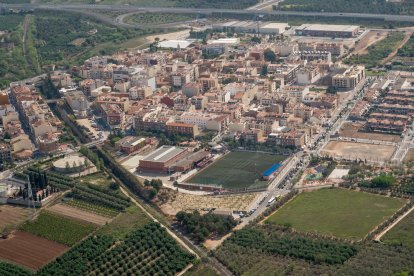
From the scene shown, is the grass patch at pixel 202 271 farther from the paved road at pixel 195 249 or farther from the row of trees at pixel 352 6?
the row of trees at pixel 352 6

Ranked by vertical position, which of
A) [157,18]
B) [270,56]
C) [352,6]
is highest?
[352,6]

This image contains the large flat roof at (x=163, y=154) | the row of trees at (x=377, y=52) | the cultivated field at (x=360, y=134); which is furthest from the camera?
the row of trees at (x=377, y=52)

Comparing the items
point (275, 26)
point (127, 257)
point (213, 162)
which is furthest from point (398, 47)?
point (127, 257)

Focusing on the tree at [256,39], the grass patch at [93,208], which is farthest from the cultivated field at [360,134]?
the tree at [256,39]

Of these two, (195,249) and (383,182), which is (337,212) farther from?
(195,249)

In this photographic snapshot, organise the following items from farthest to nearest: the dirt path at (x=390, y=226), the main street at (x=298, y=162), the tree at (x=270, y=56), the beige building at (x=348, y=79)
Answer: the tree at (x=270, y=56) → the beige building at (x=348, y=79) → the main street at (x=298, y=162) → the dirt path at (x=390, y=226)
